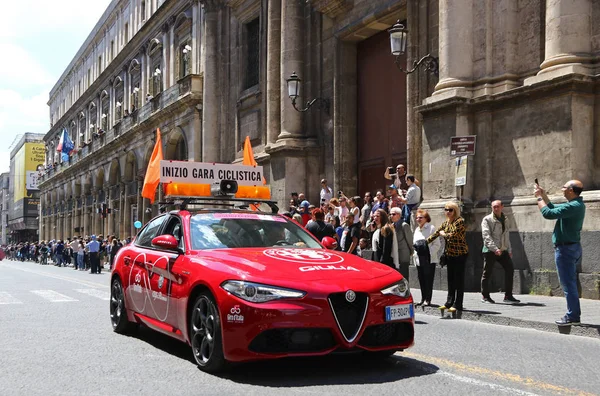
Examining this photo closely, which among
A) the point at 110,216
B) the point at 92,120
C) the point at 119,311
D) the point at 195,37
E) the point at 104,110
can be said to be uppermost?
the point at 195,37

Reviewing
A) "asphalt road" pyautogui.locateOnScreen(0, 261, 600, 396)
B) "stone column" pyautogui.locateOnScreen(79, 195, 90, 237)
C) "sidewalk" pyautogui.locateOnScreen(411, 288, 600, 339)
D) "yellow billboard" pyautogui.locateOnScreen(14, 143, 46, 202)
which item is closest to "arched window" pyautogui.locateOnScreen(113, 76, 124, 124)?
"stone column" pyautogui.locateOnScreen(79, 195, 90, 237)

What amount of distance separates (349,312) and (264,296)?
681 mm

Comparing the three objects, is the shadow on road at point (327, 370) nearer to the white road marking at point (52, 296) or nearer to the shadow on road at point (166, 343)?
the shadow on road at point (166, 343)

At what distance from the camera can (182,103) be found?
111 ft

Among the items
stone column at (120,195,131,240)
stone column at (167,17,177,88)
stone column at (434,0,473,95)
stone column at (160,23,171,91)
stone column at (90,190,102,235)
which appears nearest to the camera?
stone column at (434,0,473,95)

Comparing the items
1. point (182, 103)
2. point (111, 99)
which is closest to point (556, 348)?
point (182, 103)

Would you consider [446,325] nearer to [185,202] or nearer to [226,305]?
[185,202]

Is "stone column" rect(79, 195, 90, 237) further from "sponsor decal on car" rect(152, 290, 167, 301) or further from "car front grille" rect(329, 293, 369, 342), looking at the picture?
"car front grille" rect(329, 293, 369, 342)

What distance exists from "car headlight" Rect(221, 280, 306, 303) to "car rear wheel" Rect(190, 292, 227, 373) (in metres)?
0.32

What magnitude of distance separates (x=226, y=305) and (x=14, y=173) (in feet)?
385

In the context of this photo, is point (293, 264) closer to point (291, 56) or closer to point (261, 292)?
point (261, 292)

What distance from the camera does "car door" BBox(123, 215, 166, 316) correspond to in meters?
7.60

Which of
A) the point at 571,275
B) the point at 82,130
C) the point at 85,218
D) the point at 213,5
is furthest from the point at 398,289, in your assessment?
the point at 82,130

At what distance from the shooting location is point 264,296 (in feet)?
18.3
